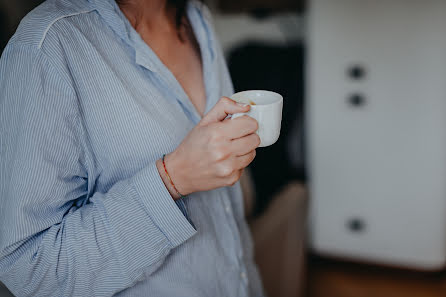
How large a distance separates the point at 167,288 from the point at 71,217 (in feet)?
0.69

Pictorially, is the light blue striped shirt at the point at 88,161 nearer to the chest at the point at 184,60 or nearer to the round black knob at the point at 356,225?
the chest at the point at 184,60

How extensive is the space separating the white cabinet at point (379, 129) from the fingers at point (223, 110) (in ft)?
4.41

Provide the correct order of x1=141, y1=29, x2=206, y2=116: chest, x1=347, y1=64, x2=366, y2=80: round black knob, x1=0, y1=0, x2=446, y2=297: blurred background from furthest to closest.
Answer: x1=347, y1=64, x2=366, y2=80: round black knob, x1=0, y1=0, x2=446, y2=297: blurred background, x1=141, y1=29, x2=206, y2=116: chest

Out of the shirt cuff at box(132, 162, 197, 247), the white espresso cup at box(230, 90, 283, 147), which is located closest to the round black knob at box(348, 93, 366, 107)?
the white espresso cup at box(230, 90, 283, 147)

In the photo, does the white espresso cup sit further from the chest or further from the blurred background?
the blurred background

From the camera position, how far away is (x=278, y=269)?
156 centimetres

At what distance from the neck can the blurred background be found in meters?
0.84

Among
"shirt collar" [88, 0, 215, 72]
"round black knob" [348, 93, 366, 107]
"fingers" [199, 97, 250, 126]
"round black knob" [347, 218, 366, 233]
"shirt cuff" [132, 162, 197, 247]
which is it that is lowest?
"round black knob" [347, 218, 366, 233]

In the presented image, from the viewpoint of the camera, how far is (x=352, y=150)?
1.88 m

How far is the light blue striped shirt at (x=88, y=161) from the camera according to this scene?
21.6 inches

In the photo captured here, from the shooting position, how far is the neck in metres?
0.73

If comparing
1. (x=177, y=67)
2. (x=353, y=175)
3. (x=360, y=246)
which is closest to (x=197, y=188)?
(x=177, y=67)

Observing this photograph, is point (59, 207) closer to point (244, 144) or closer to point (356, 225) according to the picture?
point (244, 144)

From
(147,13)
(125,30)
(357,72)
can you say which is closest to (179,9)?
(147,13)
